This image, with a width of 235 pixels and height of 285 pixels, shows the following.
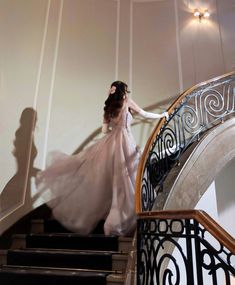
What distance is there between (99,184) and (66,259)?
38.1 inches

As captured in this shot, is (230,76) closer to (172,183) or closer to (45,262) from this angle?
(172,183)

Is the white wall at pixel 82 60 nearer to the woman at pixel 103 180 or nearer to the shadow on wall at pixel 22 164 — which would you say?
the shadow on wall at pixel 22 164

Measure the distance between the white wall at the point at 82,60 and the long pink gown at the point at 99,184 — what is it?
73cm

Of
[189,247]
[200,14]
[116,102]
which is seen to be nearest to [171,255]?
[189,247]

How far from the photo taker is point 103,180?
153 inches

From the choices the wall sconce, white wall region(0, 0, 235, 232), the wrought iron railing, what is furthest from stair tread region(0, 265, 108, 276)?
the wall sconce

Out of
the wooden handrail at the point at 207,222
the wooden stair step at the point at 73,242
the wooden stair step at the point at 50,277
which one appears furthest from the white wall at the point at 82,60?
the wooden handrail at the point at 207,222

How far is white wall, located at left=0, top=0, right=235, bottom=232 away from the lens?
14.7 feet

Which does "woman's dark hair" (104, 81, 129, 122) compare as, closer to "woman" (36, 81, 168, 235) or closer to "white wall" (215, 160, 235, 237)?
"woman" (36, 81, 168, 235)

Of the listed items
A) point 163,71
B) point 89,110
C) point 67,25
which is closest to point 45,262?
point 89,110

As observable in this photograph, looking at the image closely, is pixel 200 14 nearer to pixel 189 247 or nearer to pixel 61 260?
pixel 61 260

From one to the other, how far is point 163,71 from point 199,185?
3403 millimetres

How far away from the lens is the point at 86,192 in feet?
12.7

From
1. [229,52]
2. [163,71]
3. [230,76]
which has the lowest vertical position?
[230,76]
